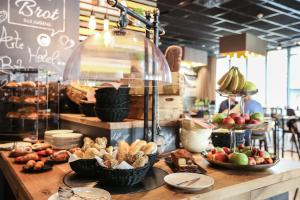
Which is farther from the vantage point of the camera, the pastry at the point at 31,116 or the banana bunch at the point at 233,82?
the pastry at the point at 31,116

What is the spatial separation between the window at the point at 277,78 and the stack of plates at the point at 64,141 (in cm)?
955

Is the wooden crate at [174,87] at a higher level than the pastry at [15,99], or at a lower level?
higher

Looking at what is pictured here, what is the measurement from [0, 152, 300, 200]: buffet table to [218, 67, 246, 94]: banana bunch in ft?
1.61

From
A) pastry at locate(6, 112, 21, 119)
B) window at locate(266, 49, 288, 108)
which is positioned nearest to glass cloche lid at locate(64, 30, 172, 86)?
pastry at locate(6, 112, 21, 119)

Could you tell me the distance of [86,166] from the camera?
1302 mm

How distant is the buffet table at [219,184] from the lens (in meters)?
1.14

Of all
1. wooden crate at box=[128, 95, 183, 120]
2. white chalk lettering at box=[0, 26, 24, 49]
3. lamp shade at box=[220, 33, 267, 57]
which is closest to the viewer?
wooden crate at box=[128, 95, 183, 120]

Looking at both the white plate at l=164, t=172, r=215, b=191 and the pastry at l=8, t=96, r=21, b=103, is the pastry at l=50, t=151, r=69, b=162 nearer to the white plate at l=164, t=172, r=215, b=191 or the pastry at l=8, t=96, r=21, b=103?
the white plate at l=164, t=172, r=215, b=191

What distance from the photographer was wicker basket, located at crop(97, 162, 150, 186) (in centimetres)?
117

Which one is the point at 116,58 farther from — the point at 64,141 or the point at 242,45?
the point at 242,45

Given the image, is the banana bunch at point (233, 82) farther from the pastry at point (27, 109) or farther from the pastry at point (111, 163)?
the pastry at point (27, 109)

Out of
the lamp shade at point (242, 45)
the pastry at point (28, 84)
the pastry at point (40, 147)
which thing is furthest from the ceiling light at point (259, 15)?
the pastry at point (40, 147)

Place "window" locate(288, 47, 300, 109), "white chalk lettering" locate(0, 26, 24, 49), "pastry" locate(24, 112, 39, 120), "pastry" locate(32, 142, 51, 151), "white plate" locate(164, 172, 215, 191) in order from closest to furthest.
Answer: "white plate" locate(164, 172, 215, 191) → "pastry" locate(32, 142, 51, 151) → "pastry" locate(24, 112, 39, 120) → "white chalk lettering" locate(0, 26, 24, 49) → "window" locate(288, 47, 300, 109)

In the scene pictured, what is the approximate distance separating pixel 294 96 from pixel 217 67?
3.72 m
